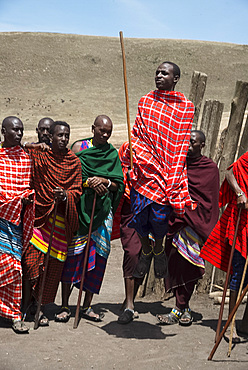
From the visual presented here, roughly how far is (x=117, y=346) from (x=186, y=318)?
44.7 inches

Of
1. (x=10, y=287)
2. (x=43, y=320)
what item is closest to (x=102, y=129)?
(x=10, y=287)

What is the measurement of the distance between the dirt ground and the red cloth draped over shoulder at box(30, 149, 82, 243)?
111 centimetres

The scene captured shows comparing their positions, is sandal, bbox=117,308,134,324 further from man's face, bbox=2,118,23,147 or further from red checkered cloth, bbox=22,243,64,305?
man's face, bbox=2,118,23,147

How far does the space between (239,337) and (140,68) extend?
53.9m

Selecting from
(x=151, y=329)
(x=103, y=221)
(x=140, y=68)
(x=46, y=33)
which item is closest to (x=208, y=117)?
(x=103, y=221)

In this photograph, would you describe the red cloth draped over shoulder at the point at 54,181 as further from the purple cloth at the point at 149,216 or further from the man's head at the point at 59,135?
the purple cloth at the point at 149,216

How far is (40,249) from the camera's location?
5.73m

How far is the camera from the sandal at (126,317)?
5973 mm

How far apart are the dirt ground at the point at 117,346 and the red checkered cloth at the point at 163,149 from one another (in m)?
1.37

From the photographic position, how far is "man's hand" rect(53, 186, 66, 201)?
554 cm

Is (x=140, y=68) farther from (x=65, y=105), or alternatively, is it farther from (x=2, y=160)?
(x=2, y=160)

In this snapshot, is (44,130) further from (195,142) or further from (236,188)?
(236,188)

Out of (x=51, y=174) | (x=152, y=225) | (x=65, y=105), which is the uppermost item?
(x=51, y=174)

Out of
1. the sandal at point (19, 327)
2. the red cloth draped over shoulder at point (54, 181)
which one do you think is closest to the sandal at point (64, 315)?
the sandal at point (19, 327)
